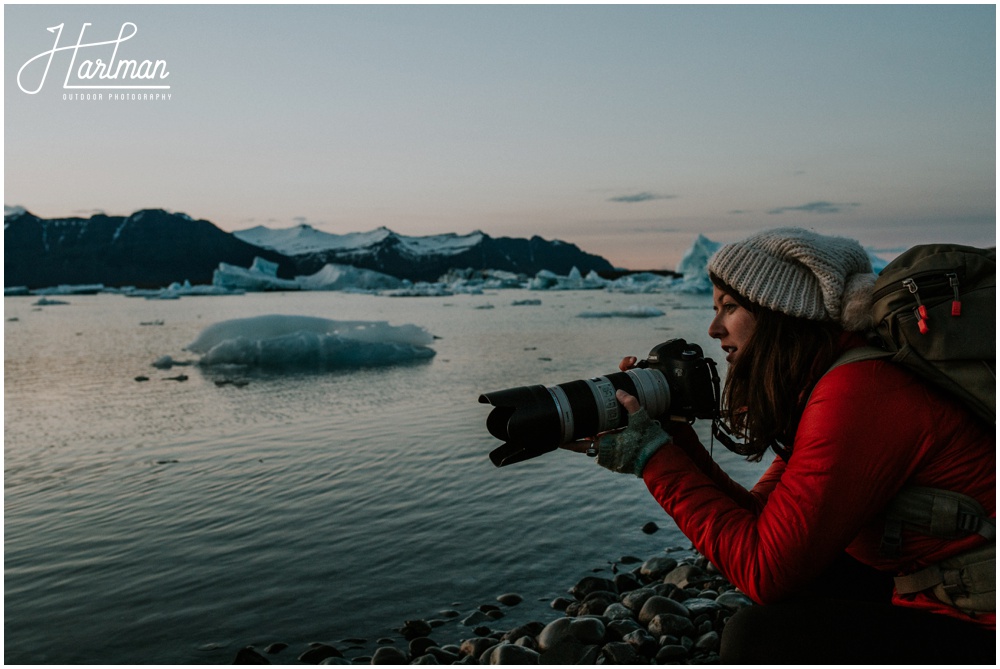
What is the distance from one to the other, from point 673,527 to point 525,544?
95 cm

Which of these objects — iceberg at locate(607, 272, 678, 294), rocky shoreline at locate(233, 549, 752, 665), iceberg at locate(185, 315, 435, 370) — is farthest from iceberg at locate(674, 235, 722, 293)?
rocky shoreline at locate(233, 549, 752, 665)

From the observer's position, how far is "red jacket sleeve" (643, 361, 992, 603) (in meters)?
1.59

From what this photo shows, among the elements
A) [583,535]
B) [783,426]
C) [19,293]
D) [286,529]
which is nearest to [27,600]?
[286,529]

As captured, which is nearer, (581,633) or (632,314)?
(581,633)

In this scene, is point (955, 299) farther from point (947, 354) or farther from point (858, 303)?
point (858, 303)

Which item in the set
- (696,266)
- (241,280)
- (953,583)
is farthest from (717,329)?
(241,280)

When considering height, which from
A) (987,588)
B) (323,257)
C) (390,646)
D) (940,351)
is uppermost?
(323,257)

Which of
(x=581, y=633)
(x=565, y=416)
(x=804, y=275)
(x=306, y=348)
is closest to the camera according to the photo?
(x=804, y=275)

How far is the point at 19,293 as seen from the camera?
6481cm

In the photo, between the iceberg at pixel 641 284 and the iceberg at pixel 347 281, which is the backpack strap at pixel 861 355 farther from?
the iceberg at pixel 347 281

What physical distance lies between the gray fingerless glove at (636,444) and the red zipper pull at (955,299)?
72cm

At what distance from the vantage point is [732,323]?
1935 mm

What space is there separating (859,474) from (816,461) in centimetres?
9

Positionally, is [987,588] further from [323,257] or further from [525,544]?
[323,257]
